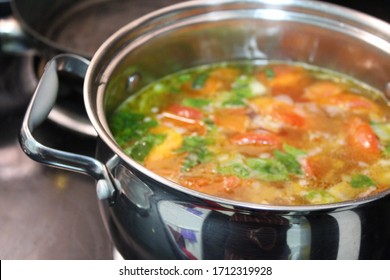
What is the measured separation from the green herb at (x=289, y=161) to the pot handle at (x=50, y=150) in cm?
45

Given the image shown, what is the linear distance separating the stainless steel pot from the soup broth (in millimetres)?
53

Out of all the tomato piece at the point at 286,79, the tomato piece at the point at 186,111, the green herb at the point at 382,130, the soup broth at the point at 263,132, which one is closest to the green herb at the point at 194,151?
the soup broth at the point at 263,132

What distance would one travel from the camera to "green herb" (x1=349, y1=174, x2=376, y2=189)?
140 centimetres

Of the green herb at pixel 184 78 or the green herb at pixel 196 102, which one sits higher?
the green herb at pixel 184 78

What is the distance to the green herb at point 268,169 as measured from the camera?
1.40m

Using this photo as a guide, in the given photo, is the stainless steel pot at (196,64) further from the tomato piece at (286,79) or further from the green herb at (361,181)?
the green herb at (361,181)

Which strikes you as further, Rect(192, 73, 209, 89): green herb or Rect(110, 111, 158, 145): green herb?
Rect(192, 73, 209, 89): green herb

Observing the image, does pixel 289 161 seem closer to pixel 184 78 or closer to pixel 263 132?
pixel 263 132

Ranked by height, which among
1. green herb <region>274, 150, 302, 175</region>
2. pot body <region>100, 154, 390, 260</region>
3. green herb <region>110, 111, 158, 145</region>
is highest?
green herb <region>274, 150, 302, 175</region>

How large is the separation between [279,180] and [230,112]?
0.33 meters

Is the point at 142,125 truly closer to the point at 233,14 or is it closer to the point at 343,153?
the point at 233,14

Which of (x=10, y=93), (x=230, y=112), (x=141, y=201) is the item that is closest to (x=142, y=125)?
(x=230, y=112)

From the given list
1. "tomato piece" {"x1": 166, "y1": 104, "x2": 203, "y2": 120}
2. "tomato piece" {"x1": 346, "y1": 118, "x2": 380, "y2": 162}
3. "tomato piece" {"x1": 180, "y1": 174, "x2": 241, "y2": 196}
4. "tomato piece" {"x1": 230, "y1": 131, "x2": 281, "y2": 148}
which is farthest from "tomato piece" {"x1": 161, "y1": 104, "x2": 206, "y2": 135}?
"tomato piece" {"x1": 346, "y1": 118, "x2": 380, "y2": 162}

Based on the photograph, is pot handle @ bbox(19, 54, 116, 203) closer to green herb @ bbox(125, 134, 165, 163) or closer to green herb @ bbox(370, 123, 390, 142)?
green herb @ bbox(125, 134, 165, 163)
